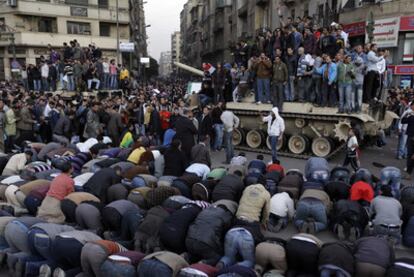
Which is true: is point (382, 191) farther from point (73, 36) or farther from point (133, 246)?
point (73, 36)

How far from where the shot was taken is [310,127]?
13398mm

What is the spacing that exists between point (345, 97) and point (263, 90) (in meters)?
3.10

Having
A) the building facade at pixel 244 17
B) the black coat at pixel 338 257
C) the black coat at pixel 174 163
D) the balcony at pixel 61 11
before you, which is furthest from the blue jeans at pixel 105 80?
the balcony at pixel 61 11

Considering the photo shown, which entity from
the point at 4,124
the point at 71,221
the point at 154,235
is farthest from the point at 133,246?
the point at 4,124

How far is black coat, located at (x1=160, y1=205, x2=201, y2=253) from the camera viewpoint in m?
6.20

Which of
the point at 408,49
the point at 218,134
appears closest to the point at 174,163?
the point at 218,134

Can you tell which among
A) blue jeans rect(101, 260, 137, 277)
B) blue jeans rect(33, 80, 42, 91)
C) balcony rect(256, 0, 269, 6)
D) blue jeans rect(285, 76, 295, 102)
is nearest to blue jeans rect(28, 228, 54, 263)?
blue jeans rect(101, 260, 137, 277)

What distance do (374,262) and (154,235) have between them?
330cm

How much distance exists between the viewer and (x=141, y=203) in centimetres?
757

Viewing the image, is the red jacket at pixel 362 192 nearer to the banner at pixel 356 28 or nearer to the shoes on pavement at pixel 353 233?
the shoes on pavement at pixel 353 233

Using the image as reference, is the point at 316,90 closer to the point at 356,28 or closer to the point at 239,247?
the point at 239,247

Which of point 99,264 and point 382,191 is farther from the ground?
point 382,191

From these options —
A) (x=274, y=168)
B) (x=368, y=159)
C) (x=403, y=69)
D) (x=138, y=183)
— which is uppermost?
(x=403, y=69)

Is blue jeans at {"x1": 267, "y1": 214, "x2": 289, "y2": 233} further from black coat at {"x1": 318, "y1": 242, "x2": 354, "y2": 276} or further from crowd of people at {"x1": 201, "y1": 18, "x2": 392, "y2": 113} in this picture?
crowd of people at {"x1": 201, "y1": 18, "x2": 392, "y2": 113}
